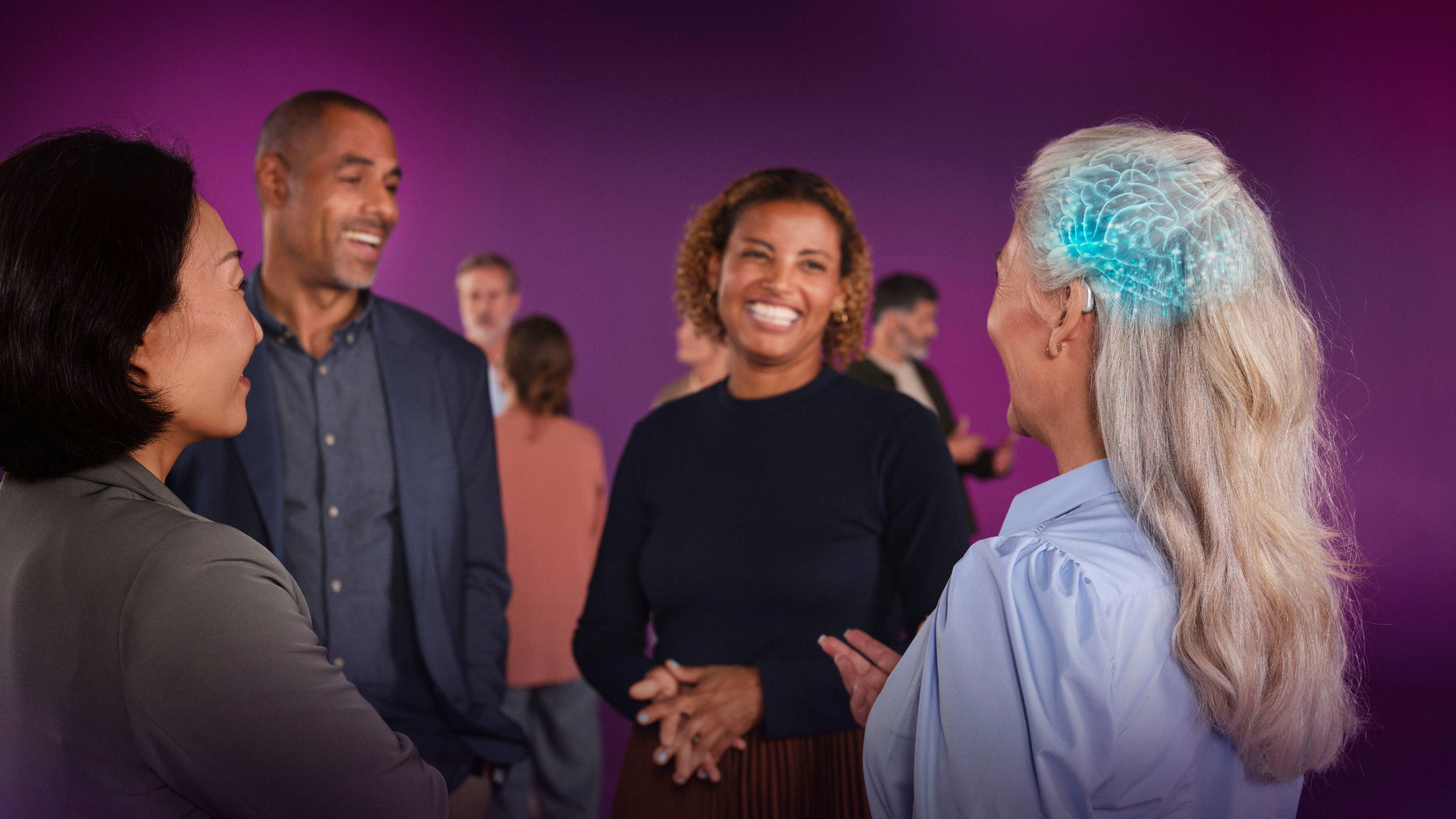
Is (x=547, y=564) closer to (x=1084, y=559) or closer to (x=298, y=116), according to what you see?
(x=298, y=116)

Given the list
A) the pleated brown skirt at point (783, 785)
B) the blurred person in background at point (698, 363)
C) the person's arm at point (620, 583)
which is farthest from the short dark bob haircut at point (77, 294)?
the blurred person in background at point (698, 363)

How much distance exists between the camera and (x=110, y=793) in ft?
3.04

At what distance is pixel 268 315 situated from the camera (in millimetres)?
2029

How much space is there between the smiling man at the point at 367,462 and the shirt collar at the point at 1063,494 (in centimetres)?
133

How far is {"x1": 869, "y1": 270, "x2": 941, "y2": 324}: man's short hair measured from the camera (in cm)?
482

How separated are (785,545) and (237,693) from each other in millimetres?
1012

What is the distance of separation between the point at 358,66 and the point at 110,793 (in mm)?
4436

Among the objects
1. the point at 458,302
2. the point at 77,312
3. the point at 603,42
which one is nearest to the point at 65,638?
the point at 77,312

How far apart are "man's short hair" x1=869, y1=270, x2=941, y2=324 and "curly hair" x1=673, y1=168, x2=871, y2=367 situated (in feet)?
8.22

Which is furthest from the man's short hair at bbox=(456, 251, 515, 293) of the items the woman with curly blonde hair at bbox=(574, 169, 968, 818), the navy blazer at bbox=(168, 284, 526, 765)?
the woman with curly blonde hair at bbox=(574, 169, 968, 818)

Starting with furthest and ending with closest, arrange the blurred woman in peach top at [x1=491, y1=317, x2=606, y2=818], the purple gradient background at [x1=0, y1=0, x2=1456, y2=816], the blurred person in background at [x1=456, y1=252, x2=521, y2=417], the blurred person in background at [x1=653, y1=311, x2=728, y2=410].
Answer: the purple gradient background at [x1=0, y1=0, x2=1456, y2=816] < the blurred person in background at [x1=456, y1=252, x2=521, y2=417] < the blurred person in background at [x1=653, y1=311, x2=728, y2=410] < the blurred woman in peach top at [x1=491, y1=317, x2=606, y2=818]

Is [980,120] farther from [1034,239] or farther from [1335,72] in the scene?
[1034,239]

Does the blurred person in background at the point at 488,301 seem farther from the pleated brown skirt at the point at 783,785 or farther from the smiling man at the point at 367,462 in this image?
the pleated brown skirt at the point at 783,785

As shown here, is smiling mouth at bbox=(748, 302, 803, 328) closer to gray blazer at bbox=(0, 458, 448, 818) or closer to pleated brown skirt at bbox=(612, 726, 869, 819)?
pleated brown skirt at bbox=(612, 726, 869, 819)
